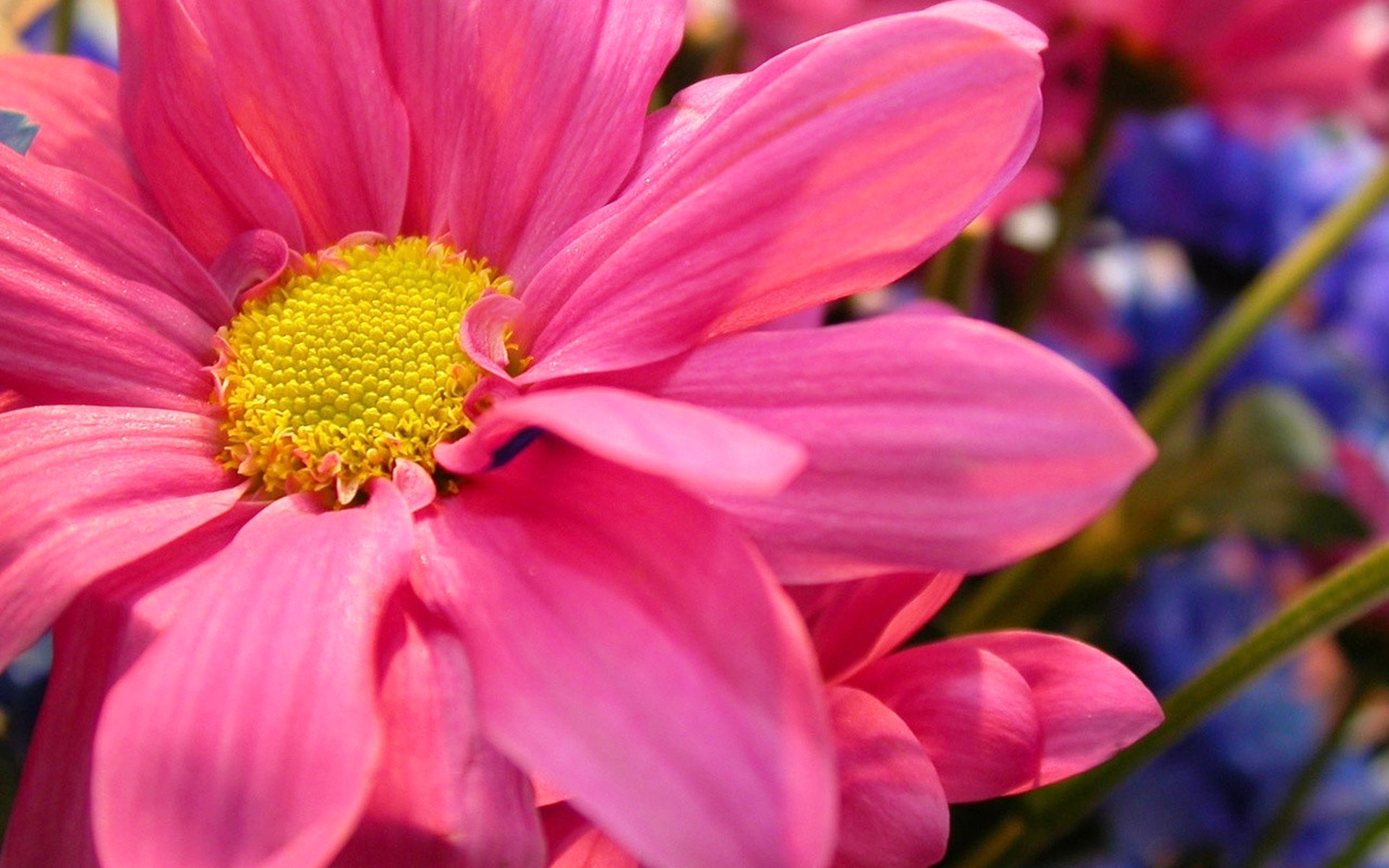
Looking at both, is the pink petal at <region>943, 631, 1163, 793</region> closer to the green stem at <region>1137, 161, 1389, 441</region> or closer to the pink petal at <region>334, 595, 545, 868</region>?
the pink petal at <region>334, 595, 545, 868</region>

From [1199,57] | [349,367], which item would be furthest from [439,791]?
[1199,57]

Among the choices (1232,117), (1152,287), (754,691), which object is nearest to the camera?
(754,691)

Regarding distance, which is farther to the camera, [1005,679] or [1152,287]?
[1152,287]

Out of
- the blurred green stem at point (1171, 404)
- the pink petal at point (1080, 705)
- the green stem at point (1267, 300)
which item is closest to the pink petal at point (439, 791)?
the pink petal at point (1080, 705)

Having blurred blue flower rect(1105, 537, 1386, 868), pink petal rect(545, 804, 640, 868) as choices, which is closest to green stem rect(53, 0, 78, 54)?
pink petal rect(545, 804, 640, 868)

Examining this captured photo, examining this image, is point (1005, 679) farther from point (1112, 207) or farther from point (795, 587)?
point (1112, 207)

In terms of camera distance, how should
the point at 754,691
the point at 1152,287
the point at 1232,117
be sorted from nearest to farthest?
1. the point at 754,691
2. the point at 1232,117
3. the point at 1152,287

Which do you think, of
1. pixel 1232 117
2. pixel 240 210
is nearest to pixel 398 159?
pixel 240 210

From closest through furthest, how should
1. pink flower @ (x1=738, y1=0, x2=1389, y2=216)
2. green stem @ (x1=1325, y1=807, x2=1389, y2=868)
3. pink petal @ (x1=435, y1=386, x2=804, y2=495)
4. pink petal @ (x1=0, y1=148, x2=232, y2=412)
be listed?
1. pink petal @ (x1=435, y1=386, x2=804, y2=495)
2. pink petal @ (x1=0, y1=148, x2=232, y2=412)
3. green stem @ (x1=1325, y1=807, x2=1389, y2=868)
4. pink flower @ (x1=738, y1=0, x2=1389, y2=216)
